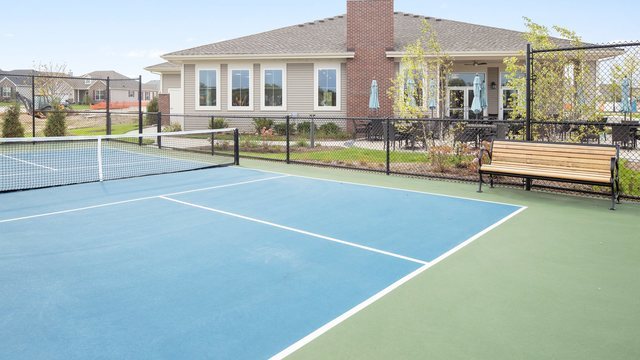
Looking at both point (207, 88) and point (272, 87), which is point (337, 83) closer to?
point (272, 87)

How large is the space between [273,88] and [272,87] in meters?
0.08

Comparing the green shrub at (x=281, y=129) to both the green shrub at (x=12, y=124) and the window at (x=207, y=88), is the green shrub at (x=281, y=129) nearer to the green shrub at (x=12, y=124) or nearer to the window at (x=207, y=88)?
the window at (x=207, y=88)

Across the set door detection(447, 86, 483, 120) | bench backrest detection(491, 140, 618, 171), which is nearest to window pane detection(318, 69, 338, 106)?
door detection(447, 86, 483, 120)

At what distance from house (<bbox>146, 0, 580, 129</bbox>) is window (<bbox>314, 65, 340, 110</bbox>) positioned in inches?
1.9

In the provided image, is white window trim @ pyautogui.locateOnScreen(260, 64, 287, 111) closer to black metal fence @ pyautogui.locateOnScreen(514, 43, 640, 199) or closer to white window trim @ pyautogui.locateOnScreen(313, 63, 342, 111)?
white window trim @ pyautogui.locateOnScreen(313, 63, 342, 111)

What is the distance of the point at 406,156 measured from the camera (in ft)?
53.2

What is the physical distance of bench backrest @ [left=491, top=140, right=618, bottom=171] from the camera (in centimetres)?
900

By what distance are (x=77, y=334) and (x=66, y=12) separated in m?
43.8

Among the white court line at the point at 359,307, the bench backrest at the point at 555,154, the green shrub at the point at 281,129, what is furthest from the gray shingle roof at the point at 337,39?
the white court line at the point at 359,307

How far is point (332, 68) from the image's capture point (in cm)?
2511

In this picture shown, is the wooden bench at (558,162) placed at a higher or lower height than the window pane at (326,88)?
lower

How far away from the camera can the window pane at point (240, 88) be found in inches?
1029

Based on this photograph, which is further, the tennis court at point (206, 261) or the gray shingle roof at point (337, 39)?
the gray shingle roof at point (337, 39)

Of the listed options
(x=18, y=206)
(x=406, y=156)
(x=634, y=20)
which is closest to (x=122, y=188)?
(x=18, y=206)
